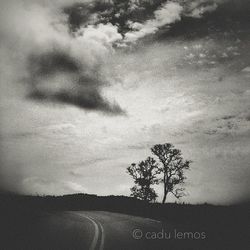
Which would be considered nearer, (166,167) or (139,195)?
(166,167)

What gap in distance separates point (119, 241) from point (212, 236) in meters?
4.03

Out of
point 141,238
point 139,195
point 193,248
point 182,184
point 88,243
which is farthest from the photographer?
point 139,195

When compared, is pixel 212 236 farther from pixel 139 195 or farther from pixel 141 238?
pixel 139 195

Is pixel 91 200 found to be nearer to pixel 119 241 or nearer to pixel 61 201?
pixel 61 201

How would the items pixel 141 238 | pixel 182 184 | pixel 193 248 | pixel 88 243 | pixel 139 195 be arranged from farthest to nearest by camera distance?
pixel 139 195 → pixel 182 184 → pixel 141 238 → pixel 88 243 → pixel 193 248

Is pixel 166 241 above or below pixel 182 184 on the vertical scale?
below

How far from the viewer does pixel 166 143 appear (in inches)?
1844

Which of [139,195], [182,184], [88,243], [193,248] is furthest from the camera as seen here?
[139,195]

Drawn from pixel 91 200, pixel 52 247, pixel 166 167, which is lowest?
pixel 52 247

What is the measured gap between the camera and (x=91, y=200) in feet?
174

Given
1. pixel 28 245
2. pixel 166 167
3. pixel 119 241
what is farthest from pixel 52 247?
pixel 166 167

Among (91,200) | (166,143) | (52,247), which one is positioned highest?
(166,143)

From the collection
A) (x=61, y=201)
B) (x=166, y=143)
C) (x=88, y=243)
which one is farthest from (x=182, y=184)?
(x=88, y=243)

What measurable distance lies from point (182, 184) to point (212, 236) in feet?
113
